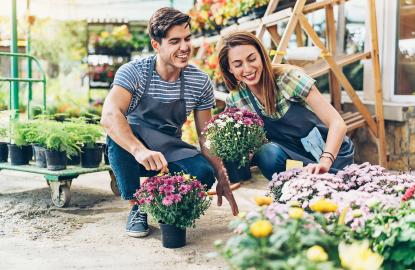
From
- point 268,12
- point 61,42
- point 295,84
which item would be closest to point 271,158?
point 295,84

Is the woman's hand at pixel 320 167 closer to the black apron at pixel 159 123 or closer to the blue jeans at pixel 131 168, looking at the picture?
the blue jeans at pixel 131 168

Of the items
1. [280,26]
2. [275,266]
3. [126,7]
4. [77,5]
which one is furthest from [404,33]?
[77,5]

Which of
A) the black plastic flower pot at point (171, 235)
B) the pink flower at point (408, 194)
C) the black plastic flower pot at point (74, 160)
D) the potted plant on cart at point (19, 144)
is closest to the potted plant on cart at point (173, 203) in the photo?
the black plastic flower pot at point (171, 235)

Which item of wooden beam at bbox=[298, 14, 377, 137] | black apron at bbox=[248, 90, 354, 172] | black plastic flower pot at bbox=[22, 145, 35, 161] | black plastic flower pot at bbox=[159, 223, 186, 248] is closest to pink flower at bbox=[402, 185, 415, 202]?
black apron at bbox=[248, 90, 354, 172]

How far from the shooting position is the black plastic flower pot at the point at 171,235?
111 inches

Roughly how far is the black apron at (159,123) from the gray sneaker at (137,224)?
0.33 metres

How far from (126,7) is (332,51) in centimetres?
623

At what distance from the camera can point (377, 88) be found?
4.64m

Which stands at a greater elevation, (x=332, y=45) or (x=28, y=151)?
(x=332, y=45)

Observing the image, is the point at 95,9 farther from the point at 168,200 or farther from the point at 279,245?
the point at 279,245

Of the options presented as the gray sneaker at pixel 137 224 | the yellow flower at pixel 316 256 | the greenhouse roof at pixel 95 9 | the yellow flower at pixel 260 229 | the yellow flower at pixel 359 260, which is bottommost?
the gray sneaker at pixel 137 224

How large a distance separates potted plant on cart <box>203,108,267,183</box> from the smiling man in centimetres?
22

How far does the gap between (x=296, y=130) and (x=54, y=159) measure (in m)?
1.60

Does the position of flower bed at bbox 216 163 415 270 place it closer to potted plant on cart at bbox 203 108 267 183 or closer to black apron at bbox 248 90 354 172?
potted plant on cart at bbox 203 108 267 183
